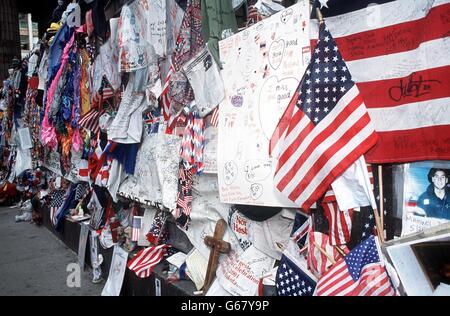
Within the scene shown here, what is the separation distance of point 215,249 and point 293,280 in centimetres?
105

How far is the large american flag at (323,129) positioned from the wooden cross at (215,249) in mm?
1149

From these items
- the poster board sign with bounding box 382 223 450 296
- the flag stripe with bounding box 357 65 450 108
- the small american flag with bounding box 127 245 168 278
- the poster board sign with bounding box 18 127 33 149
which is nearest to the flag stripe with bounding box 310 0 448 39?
the flag stripe with bounding box 357 65 450 108

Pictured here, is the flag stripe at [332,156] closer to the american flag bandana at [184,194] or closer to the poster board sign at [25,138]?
the american flag bandana at [184,194]

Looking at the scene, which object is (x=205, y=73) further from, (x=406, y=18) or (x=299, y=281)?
(x=299, y=281)

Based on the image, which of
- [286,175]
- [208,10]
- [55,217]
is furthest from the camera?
[55,217]

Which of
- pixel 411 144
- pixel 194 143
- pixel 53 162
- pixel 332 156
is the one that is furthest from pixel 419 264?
pixel 53 162

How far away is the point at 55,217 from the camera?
301 inches

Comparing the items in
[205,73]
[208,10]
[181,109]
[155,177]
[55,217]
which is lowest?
[55,217]

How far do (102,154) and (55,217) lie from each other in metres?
2.88

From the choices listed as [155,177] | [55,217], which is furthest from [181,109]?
[55,217]

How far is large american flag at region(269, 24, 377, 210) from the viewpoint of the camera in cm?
242

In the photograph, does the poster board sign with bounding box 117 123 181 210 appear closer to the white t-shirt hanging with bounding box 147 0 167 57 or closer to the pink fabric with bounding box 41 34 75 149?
the white t-shirt hanging with bounding box 147 0 167 57

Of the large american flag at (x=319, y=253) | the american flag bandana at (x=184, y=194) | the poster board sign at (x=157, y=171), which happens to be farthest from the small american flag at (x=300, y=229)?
the poster board sign at (x=157, y=171)
